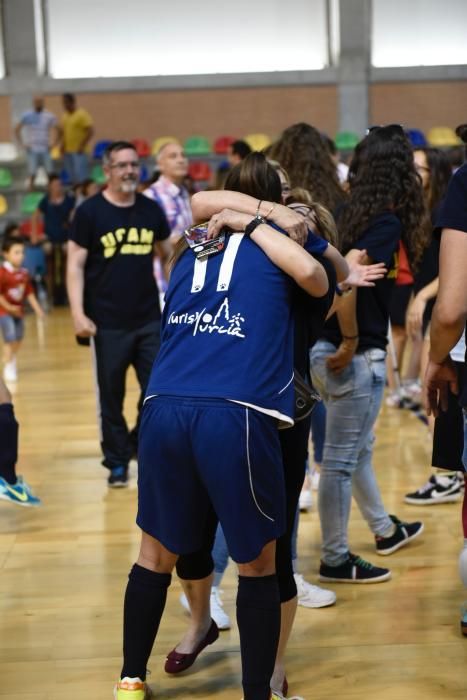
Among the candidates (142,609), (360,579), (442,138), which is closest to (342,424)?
(360,579)

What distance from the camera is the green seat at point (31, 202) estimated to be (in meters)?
14.0

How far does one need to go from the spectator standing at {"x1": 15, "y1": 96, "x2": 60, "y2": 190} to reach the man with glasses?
9.50m

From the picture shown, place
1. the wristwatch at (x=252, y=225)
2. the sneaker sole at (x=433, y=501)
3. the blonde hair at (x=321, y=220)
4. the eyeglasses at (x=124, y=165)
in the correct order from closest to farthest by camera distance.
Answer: the wristwatch at (x=252, y=225), the blonde hair at (x=321, y=220), the sneaker sole at (x=433, y=501), the eyeglasses at (x=124, y=165)

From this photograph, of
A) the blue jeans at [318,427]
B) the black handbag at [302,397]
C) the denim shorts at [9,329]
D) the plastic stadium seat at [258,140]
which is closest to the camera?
the black handbag at [302,397]

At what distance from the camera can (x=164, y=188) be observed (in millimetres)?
5750

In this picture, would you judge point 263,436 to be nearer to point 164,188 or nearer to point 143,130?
point 164,188

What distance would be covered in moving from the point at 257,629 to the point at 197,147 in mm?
13031

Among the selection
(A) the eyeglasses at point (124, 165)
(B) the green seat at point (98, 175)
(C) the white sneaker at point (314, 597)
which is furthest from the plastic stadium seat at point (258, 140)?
(C) the white sneaker at point (314, 597)

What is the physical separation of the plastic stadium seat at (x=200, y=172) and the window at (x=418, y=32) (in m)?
3.45

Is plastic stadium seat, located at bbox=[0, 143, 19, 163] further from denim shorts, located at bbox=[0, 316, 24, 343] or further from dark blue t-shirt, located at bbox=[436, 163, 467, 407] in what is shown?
dark blue t-shirt, located at bbox=[436, 163, 467, 407]

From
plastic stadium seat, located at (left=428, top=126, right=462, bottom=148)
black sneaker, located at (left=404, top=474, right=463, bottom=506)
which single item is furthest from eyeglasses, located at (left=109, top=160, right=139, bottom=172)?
plastic stadium seat, located at (left=428, top=126, right=462, bottom=148)

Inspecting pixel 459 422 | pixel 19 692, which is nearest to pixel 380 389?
pixel 459 422

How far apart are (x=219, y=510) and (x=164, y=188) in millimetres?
3679

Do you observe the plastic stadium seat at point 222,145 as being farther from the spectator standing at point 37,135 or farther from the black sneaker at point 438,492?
Result: the black sneaker at point 438,492
